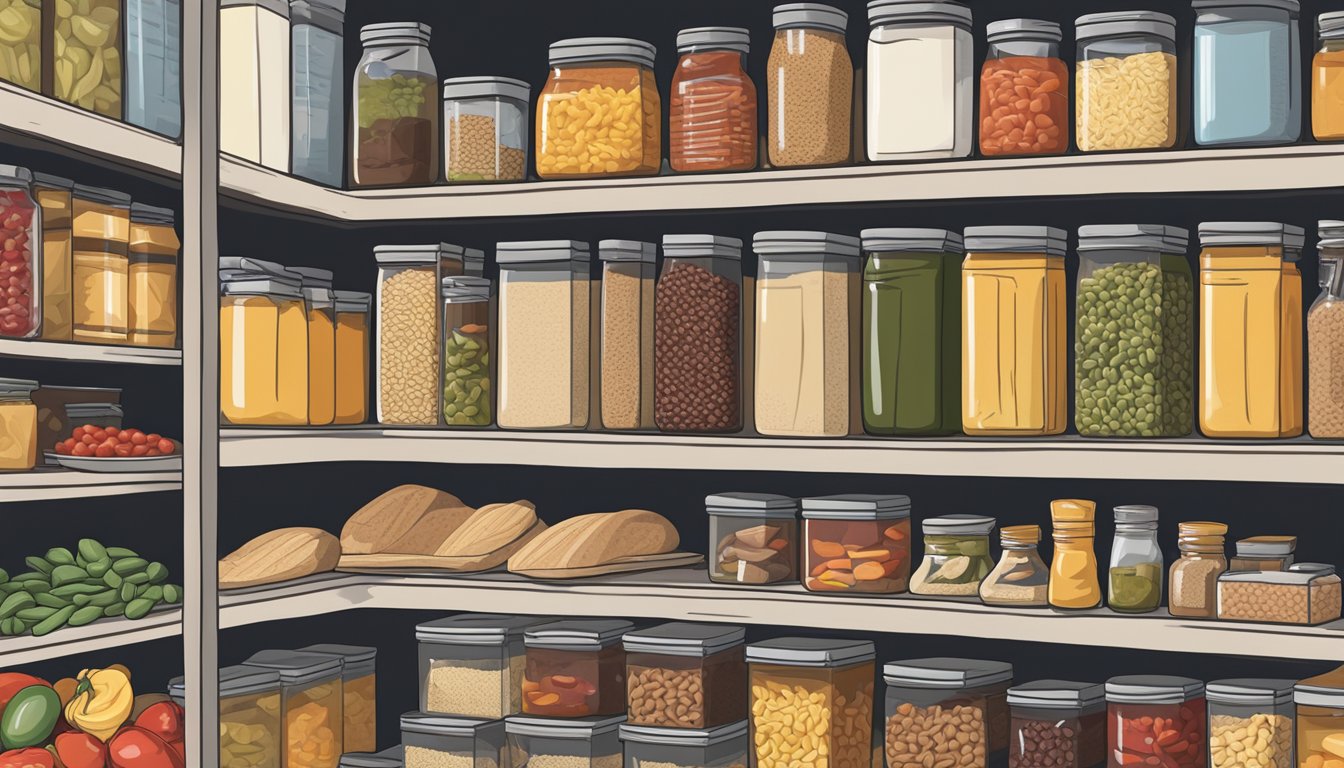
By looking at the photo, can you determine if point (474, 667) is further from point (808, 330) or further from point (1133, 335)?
point (1133, 335)

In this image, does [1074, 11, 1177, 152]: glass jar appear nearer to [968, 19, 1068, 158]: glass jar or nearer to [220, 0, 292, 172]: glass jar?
[968, 19, 1068, 158]: glass jar

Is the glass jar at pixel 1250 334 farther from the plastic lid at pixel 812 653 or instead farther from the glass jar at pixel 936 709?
the plastic lid at pixel 812 653

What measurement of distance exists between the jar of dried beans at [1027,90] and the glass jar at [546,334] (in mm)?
663

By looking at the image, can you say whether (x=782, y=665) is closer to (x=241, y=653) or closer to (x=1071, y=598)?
(x=1071, y=598)

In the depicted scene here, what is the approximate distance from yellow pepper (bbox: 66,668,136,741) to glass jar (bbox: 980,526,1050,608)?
4.12 feet

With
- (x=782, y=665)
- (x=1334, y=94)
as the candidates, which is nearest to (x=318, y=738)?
(x=782, y=665)

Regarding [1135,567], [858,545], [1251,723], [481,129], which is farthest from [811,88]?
[1251,723]

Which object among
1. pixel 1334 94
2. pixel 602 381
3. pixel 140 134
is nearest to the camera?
pixel 1334 94

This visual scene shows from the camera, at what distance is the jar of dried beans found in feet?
7.00

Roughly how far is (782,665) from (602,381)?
0.51m

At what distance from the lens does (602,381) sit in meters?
2.38

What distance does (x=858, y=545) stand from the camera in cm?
223

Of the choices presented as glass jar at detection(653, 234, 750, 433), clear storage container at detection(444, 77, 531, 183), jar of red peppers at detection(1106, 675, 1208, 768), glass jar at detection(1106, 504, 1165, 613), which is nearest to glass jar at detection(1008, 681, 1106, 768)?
jar of red peppers at detection(1106, 675, 1208, 768)

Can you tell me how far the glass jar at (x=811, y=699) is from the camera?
2225 millimetres
